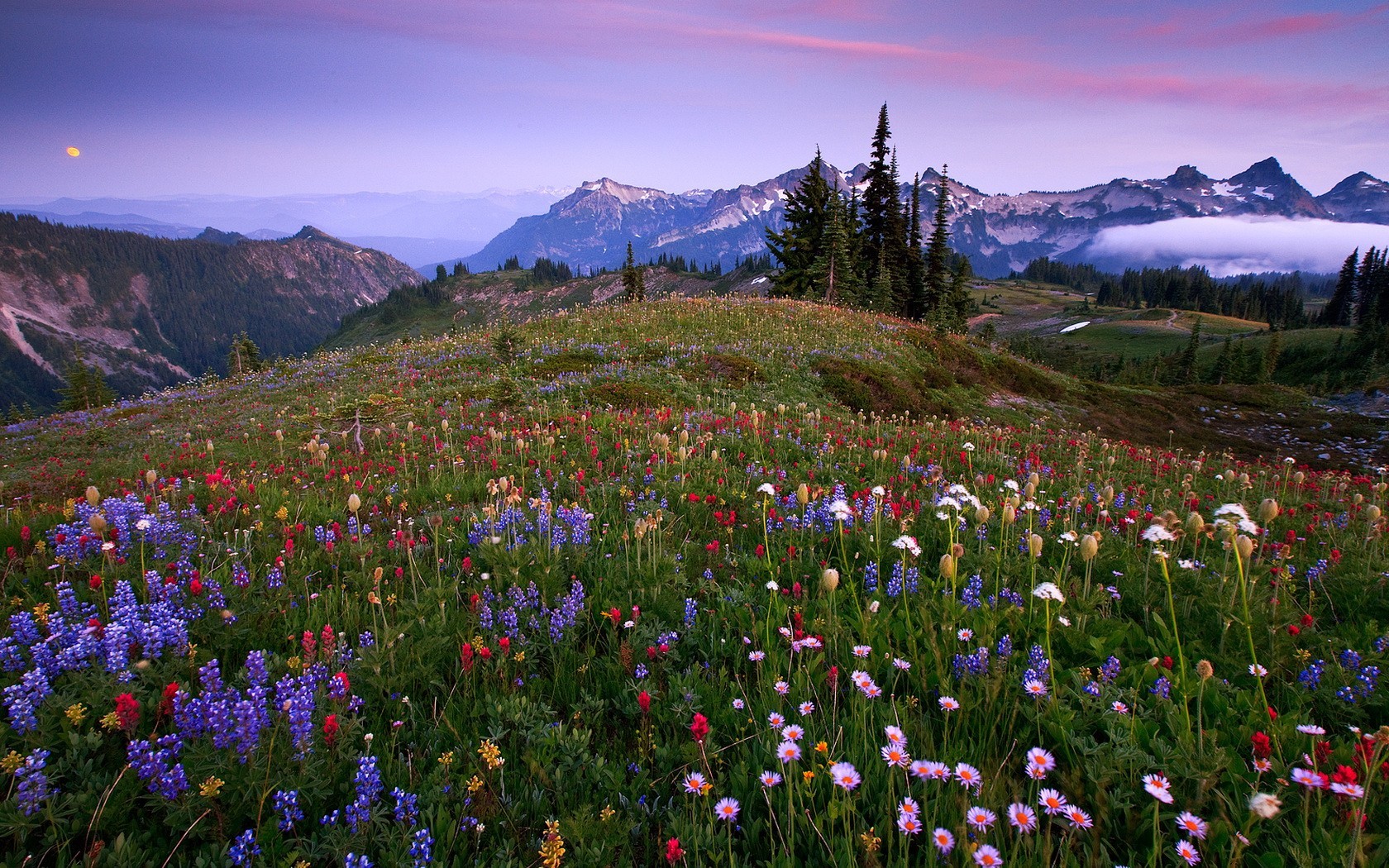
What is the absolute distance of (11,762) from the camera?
2139 mm

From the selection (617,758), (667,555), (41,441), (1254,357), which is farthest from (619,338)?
(1254,357)

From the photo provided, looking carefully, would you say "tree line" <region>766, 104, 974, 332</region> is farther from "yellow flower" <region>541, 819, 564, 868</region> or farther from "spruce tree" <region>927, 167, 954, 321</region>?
"yellow flower" <region>541, 819, 564, 868</region>

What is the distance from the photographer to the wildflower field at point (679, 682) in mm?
2258

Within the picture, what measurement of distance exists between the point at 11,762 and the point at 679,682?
2675 millimetres

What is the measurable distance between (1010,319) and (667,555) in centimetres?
21268

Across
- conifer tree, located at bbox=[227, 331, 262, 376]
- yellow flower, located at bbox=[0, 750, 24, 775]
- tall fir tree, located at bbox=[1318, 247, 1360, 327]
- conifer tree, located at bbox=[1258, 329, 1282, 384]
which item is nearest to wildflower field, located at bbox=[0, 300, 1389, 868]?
yellow flower, located at bbox=[0, 750, 24, 775]

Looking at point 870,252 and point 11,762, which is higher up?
point 870,252

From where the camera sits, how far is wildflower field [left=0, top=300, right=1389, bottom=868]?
2258 millimetres

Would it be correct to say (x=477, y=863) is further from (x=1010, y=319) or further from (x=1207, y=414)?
(x=1010, y=319)

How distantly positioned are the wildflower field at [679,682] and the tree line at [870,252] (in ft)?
134

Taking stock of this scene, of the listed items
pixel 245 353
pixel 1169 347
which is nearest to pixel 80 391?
pixel 245 353

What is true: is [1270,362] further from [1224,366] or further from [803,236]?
[803,236]

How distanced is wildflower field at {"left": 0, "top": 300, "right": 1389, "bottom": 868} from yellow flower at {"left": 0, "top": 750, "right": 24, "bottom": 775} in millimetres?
15

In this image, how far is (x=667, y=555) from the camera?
4656 mm
